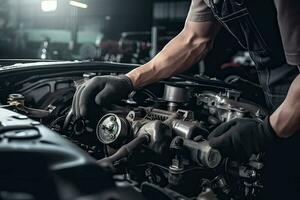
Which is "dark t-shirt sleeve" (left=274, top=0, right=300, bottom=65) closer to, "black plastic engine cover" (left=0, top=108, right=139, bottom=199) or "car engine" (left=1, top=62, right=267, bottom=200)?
"car engine" (left=1, top=62, right=267, bottom=200)

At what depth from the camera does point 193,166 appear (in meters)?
1.35

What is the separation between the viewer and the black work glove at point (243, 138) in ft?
4.08

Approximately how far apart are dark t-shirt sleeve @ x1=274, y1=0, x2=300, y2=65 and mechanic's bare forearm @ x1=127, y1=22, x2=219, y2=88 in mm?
686

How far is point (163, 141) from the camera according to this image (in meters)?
1.33

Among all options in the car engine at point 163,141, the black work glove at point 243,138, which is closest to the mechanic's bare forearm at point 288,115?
the black work glove at point 243,138

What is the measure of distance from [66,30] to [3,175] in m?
11.8

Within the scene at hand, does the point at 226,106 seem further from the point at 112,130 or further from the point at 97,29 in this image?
the point at 97,29

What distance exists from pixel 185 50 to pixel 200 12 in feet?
0.65

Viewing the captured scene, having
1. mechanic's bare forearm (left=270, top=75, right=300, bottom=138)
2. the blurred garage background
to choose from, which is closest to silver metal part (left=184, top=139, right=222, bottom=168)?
mechanic's bare forearm (left=270, top=75, right=300, bottom=138)

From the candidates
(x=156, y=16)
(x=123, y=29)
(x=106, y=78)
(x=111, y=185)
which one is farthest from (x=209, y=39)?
(x=123, y=29)

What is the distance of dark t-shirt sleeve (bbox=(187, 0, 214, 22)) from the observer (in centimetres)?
184

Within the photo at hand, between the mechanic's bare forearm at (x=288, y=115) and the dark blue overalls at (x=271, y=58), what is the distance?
4.4 inches

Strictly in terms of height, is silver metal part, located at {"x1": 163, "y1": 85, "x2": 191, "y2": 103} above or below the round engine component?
above

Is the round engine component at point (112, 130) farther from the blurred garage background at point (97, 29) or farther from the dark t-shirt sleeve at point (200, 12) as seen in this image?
the blurred garage background at point (97, 29)
